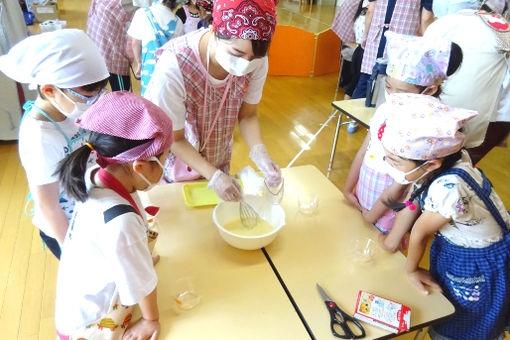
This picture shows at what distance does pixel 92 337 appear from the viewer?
32.7 inches

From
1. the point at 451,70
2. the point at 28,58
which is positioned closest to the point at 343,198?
the point at 451,70

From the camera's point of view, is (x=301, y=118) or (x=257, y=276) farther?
(x=301, y=118)

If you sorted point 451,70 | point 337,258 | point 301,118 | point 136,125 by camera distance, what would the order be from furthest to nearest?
point 301,118, point 451,70, point 337,258, point 136,125

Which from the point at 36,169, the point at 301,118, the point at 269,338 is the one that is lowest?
the point at 301,118

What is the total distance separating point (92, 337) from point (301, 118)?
3.37m

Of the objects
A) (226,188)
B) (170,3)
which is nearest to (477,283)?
(226,188)

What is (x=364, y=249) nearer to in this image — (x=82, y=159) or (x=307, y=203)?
(x=307, y=203)

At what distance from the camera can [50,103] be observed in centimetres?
105

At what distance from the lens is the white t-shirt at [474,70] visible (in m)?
1.51

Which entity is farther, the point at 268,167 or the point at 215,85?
the point at 268,167

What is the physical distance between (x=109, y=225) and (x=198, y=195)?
2.00 feet

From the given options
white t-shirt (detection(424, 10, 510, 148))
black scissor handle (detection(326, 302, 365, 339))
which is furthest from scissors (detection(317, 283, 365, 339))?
white t-shirt (detection(424, 10, 510, 148))

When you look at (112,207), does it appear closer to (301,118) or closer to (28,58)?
(28,58)

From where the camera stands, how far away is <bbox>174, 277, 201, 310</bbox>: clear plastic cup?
0.94 metres
